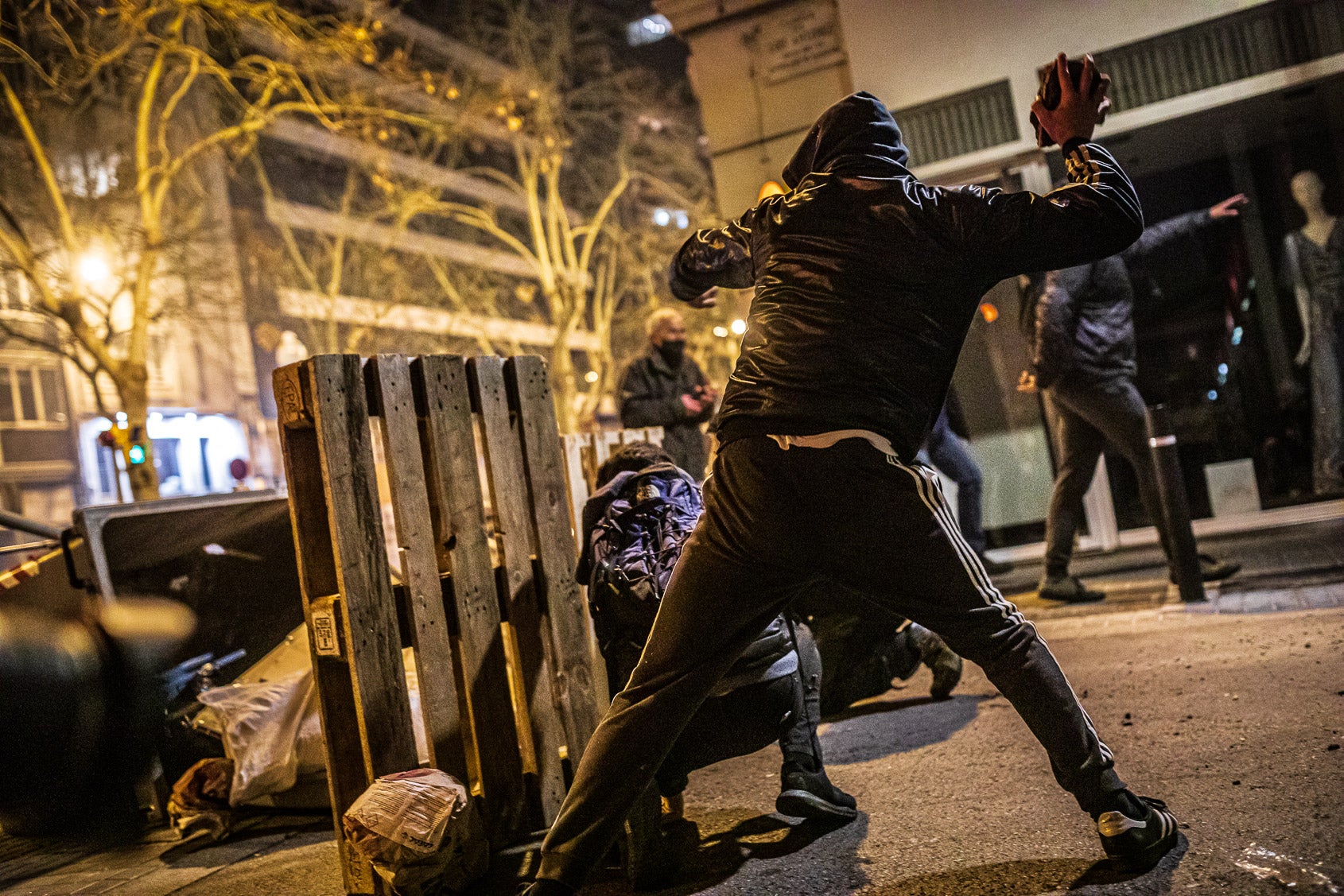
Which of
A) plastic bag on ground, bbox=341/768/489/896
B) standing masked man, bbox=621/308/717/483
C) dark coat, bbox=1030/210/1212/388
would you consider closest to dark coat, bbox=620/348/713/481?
standing masked man, bbox=621/308/717/483

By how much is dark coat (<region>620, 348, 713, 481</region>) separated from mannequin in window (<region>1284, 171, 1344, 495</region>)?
5.02 metres

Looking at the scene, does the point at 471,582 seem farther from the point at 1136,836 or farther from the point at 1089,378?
the point at 1089,378

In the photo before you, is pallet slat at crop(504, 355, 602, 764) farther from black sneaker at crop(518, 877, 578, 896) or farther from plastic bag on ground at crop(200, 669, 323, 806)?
plastic bag on ground at crop(200, 669, 323, 806)

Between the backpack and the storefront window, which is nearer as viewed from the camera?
the backpack

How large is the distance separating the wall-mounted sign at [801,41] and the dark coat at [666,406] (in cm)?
347

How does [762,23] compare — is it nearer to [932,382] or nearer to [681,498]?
[681,498]

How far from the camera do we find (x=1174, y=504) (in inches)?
253

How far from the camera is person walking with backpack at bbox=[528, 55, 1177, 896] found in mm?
2805

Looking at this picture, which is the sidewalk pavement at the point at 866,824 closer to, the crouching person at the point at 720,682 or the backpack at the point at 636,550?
the crouching person at the point at 720,682

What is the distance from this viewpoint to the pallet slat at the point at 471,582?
373cm

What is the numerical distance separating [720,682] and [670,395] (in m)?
4.76

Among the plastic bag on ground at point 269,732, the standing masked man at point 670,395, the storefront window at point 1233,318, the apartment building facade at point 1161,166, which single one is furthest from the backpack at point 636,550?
the storefront window at point 1233,318

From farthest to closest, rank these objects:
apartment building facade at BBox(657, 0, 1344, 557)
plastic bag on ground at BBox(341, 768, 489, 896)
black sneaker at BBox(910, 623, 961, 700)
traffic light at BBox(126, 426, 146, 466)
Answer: traffic light at BBox(126, 426, 146, 466) → apartment building facade at BBox(657, 0, 1344, 557) → black sneaker at BBox(910, 623, 961, 700) → plastic bag on ground at BBox(341, 768, 489, 896)

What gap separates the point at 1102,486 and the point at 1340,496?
189 cm
